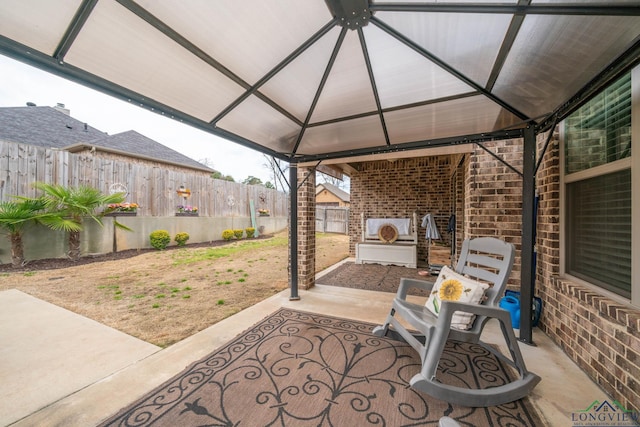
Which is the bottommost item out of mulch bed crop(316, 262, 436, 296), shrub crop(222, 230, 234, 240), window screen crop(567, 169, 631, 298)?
mulch bed crop(316, 262, 436, 296)

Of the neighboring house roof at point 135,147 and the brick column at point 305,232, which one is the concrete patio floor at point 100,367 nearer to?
the brick column at point 305,232

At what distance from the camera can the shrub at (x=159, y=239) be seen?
697 centimetres

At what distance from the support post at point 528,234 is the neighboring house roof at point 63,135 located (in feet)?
41.0

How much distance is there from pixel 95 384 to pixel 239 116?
8.19 feet

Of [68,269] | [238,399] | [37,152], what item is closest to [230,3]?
[238,399]

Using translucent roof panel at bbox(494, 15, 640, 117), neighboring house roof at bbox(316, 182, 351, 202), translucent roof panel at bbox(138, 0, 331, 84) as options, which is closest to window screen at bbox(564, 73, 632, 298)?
translucent roof panel at bbox(494, 15, 640, 117)

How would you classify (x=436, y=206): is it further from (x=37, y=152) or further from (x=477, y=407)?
(x=37, y=152)

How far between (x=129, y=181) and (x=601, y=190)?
9.41 m

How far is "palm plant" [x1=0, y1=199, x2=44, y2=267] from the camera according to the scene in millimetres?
4336

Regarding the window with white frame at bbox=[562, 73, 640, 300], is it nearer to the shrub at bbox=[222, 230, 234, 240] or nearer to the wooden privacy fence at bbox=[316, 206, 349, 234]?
the shrub at bbox=[222, 230, 234, 240]

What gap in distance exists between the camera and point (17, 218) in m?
4.39

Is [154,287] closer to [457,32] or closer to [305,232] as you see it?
[305,232]

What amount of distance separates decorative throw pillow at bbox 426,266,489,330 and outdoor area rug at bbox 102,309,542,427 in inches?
16.5

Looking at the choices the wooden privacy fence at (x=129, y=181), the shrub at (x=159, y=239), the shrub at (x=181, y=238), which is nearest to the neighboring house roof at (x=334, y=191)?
the wooden privacy fence at (x=129, y=181)
